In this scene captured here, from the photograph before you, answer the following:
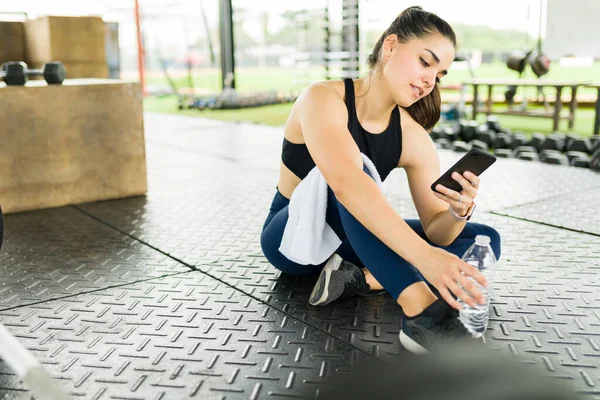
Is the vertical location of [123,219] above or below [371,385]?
below

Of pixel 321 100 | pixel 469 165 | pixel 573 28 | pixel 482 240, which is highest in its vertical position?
pixel 573 28

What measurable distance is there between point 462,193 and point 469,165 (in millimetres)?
76

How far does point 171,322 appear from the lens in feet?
5.24

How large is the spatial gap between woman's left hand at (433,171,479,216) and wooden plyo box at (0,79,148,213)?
192cm

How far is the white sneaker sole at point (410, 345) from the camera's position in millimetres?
1354

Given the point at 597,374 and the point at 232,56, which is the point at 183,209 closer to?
the point at 597,374

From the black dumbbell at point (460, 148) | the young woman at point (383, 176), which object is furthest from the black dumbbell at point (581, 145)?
the young woman at point (383, 176)

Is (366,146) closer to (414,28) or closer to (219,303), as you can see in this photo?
(414,28)

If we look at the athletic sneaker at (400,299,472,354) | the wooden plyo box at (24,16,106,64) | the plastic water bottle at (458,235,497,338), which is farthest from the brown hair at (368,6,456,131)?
the wooden plyo box at (24,16,106,64)

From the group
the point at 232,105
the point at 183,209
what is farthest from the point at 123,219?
the point at 232,105

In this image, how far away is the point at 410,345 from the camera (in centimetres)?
139

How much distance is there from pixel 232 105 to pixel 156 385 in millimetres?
Result: 7648

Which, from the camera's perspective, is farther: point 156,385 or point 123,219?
point 123,219

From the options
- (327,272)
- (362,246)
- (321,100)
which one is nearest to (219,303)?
(327,272)
